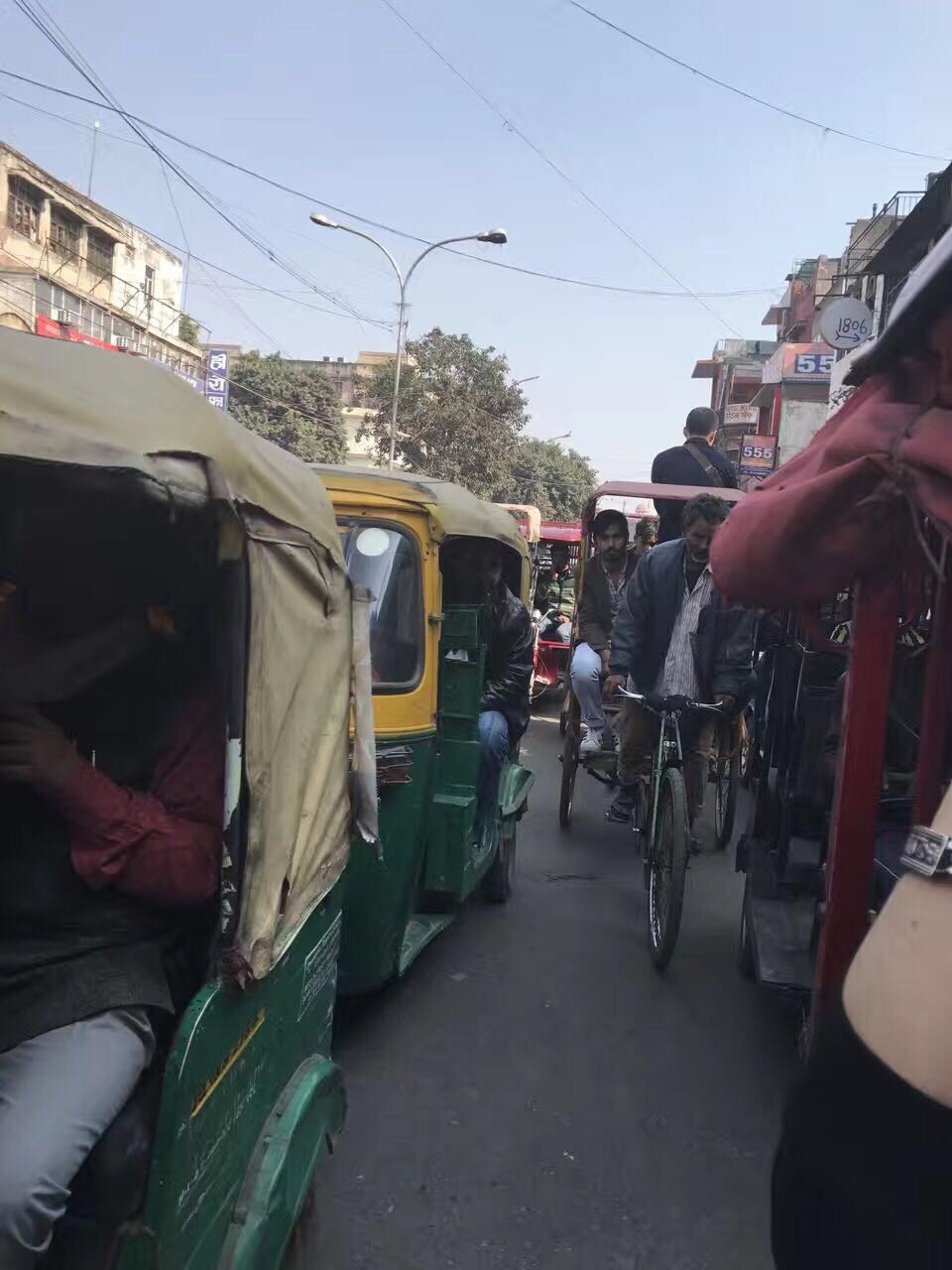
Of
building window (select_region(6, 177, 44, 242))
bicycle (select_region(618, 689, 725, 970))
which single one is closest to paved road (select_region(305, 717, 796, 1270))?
bicycle (select_region(618, 689, 725, 970))

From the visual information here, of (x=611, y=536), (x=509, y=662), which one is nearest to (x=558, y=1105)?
(x=509, y=662)

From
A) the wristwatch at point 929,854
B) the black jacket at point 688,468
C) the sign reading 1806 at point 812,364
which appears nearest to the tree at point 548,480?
the sign reading 1806 at point 812,364

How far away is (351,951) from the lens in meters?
3.76

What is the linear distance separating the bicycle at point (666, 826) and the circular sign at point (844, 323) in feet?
39.2

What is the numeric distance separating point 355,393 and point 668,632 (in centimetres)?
3090

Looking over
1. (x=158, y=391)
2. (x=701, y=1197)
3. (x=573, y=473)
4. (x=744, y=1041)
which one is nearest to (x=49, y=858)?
(x=158, y=391)

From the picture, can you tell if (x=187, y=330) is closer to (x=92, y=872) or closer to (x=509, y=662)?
(x=509, y=662)

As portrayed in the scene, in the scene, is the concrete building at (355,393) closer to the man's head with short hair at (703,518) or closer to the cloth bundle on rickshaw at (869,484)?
the man's head with short hair at (703,518)

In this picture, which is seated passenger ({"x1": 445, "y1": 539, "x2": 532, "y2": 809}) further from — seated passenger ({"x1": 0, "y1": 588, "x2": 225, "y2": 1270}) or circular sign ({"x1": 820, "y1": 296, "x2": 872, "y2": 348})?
circular sign ({"x1": 820, "y1": 296, "x2": 872, "y2": 348})

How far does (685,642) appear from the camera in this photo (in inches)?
211

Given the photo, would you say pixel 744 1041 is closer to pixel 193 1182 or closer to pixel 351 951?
pixel 351 951

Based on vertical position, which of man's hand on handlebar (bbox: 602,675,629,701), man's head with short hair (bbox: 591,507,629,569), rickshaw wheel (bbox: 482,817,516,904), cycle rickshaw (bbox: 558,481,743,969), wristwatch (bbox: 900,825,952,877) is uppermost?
man's head with short hair (bbox: 591,507,629,569)

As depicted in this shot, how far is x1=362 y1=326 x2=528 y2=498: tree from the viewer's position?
30859 millimetres

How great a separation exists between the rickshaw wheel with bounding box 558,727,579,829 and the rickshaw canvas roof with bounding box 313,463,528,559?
2468 mm
